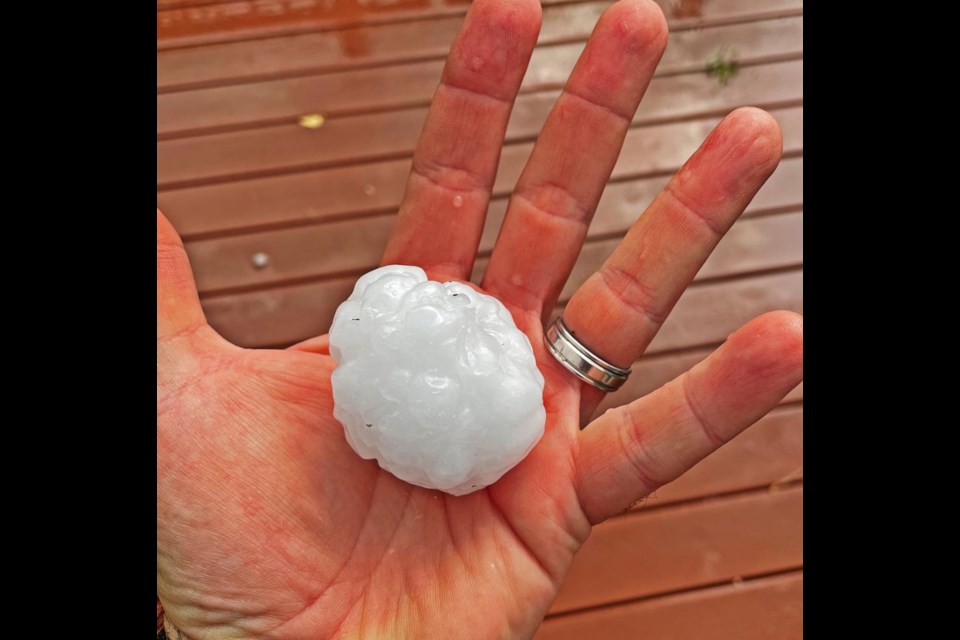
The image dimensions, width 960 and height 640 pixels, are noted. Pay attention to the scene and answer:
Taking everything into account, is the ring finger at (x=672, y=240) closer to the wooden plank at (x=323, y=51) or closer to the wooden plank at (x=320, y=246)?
the wooden plank at (x=320, y=246)

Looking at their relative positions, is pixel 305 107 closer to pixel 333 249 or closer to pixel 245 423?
pixel 333 249

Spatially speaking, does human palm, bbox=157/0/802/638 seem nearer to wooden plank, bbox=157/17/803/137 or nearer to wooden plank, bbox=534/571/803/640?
wooden plank, bbox=534/571/803/640

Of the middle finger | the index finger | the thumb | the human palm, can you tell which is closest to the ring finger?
the human palm

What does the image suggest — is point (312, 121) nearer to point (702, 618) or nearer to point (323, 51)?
point (323, 51)

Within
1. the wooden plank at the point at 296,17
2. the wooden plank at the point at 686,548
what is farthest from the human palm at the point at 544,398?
the wooden plank at the point at 296,17

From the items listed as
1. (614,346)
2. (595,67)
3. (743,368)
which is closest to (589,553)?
(614,346)

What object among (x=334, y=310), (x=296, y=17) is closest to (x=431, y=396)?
(x=334, y=310)
